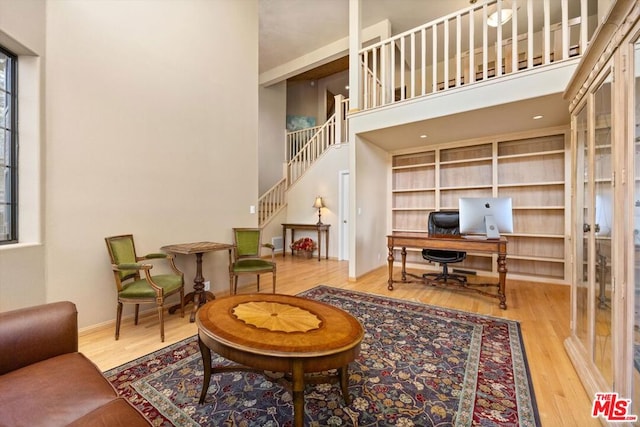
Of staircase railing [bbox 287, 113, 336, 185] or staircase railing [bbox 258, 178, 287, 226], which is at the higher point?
staircase railing [bbox 287, 113, 336, 185]

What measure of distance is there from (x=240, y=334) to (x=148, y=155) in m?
2.49

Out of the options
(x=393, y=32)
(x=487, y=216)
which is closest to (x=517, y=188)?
(x=487, y=216)

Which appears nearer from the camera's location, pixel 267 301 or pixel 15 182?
pixel 267 301

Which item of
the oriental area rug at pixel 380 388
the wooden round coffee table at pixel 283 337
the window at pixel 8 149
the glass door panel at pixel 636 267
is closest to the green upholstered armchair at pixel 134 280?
the oriental area rug at pixel 380 388

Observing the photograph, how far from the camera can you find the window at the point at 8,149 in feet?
6.81

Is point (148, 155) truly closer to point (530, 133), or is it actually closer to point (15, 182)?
point (15, 182)

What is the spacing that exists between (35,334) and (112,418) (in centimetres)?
73

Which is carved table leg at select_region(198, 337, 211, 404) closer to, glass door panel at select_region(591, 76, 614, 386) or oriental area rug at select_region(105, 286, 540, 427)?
oriental area rug at select_region(105, 286, 540, 427)

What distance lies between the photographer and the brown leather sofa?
36.4 inches

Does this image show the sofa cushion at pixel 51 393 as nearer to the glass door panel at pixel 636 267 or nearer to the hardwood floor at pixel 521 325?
the hardwood floor at pixel 521 325

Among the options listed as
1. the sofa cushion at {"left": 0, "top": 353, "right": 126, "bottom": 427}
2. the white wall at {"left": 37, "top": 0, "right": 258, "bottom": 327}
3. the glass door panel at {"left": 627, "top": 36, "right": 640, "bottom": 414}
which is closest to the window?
the white wall at {"left": 37, "top": 0, "right": 258, "bottom": 327}

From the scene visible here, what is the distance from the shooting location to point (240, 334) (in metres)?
1.35

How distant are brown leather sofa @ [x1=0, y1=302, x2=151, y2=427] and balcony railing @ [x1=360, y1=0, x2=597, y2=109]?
12.1 feet

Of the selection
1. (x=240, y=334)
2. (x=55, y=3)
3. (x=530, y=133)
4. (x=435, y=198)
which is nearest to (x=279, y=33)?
(x=55, y=3)
